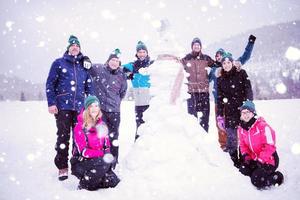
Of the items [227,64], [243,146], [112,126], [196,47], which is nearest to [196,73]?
[196,47]

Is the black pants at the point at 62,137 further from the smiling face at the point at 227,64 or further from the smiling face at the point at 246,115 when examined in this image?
the smiling face at the point at 227,64

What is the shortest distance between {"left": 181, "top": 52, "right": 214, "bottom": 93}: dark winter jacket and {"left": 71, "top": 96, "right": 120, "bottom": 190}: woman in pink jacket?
2.38 meters

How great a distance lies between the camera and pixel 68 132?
16.6 feet

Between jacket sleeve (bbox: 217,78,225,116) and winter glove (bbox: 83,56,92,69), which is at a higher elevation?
winter glove (bbox: 83,56,92,69)

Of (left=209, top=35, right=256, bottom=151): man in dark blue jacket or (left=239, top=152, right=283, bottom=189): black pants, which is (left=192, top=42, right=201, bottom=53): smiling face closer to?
(left=209, top=35, right=256, bottom=151): man in dark blue jacket

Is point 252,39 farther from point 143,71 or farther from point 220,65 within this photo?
point 143,71

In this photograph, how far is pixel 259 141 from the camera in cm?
489

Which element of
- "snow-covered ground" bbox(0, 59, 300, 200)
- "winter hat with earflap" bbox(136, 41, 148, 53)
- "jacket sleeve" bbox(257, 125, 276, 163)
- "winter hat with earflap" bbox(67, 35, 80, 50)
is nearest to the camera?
"snow-covered ground" bbox(0, 59, 300, 200)

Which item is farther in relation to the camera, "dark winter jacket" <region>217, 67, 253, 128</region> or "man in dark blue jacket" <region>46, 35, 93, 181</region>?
"dark winter jacket" <region>217, 67, 253, 128</region>

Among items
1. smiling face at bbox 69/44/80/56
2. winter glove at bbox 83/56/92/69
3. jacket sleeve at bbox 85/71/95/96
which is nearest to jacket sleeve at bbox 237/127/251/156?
jacket sleeve at bbox 85/71/95/96

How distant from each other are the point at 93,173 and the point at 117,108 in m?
1.60

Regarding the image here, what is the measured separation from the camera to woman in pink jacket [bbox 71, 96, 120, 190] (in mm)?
4391

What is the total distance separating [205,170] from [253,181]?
2.35 feet

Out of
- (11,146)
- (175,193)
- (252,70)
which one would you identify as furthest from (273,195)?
(252,70)
